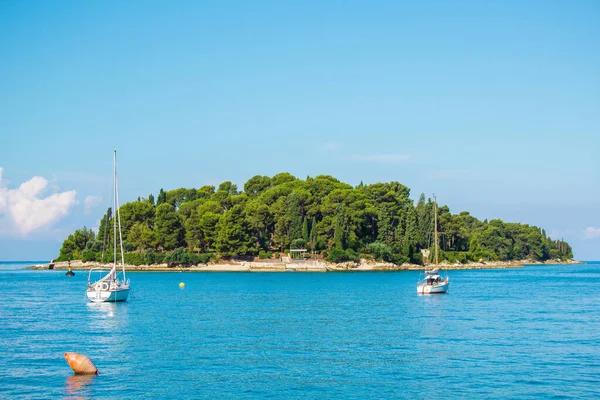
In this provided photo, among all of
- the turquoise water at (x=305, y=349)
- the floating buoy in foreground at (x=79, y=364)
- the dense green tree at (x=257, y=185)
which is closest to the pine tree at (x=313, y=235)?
the dense green tree at (x=257, y=185)

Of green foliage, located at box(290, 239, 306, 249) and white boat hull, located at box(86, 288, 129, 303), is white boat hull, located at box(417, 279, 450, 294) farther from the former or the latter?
green foliage, located at box(290, 239, 306, 249)

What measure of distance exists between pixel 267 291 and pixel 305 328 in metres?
35.9

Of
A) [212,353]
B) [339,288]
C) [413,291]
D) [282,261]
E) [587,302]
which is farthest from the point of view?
[282,261]

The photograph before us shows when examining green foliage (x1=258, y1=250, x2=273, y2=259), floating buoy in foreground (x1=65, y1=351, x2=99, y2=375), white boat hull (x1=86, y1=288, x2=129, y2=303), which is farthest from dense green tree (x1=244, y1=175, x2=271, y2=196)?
floating buoy in foreground (x1=65, y1=351, x2=99, y2=375)

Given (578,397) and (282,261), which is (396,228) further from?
(578,397)

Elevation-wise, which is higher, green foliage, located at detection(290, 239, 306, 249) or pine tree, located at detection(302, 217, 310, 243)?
pine tree, located at detection(302, 217, 310, 243)

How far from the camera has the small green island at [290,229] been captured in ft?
436

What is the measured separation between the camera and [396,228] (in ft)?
450

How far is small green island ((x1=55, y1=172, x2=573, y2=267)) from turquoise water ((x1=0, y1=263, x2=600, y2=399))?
7235 centimetres

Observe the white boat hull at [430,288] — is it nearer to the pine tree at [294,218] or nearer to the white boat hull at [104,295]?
the white boat hull at [104,295]

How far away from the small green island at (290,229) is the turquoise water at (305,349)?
237 ft

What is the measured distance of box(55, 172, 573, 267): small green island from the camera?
13275 centimetres

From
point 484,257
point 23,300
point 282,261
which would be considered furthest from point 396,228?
point 23,300

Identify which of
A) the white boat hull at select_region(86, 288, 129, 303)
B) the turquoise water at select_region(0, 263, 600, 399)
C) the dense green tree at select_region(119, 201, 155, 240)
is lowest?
the turquoise water at select_region(0, 263, 600, 399)
